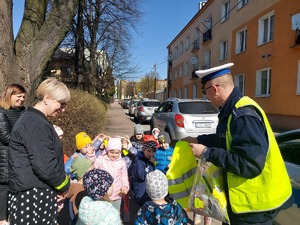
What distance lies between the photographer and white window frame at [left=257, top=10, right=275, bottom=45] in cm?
1452

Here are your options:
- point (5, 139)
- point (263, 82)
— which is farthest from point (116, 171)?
point (263, 82)

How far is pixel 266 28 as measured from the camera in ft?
49.9

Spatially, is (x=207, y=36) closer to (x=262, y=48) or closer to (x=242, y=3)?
(x=242, y=3)

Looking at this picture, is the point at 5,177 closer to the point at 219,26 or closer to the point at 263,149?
the point at 263,149

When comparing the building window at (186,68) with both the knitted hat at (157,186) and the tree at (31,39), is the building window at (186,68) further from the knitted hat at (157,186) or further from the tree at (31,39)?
the knitted hat at (157,186)

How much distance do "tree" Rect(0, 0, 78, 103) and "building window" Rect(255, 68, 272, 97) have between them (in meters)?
12.7

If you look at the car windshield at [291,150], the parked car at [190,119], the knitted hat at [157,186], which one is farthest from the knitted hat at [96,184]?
Answer: the parked car at [190,119]

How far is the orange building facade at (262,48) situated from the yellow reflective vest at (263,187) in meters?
11.7

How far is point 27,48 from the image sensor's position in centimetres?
470

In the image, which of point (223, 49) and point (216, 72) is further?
point (223, 49)

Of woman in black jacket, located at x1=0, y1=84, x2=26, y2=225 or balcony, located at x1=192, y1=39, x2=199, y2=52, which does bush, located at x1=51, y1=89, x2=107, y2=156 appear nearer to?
woman in black jacket, located at x1=0, y1=84, x2=26, y2=225

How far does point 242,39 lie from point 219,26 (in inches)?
162

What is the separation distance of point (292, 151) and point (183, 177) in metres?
1.75

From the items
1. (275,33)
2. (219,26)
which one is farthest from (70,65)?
(275,33)
